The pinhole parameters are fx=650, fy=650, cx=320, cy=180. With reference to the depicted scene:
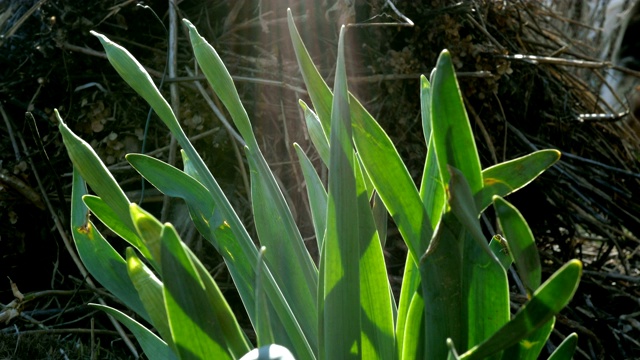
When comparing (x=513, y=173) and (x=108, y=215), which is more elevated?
(x=513, y=173)

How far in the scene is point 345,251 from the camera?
59cm

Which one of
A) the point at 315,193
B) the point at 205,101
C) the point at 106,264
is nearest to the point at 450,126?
the point at 315,193

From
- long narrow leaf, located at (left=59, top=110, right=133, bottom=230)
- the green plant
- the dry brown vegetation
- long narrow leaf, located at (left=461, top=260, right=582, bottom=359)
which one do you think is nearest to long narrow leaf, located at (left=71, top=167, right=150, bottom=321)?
the green plant

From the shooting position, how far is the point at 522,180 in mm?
568

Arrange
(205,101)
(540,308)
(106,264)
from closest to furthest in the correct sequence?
(540,308) < (106,264) < (205,101)

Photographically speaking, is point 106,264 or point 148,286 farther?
point 106,264

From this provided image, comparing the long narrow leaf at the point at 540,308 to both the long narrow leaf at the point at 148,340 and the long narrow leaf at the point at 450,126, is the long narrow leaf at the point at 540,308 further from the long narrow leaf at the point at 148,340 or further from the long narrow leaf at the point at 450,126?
the long narrow leaf at the point at 148,340

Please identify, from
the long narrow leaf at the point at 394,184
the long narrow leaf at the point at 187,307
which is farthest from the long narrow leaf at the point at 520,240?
the long narrow leaf at the point at 187,307

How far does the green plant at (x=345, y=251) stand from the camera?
48cm

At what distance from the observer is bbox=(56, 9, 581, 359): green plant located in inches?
18.9

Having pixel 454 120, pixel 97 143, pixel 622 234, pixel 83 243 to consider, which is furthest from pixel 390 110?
pixel 454 120

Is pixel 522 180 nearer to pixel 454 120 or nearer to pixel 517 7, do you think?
pixel 454 120

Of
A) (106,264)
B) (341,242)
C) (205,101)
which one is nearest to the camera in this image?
(341,242)

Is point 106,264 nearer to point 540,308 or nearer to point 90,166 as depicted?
point 90,166
